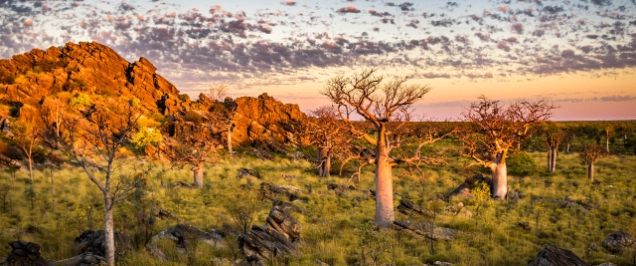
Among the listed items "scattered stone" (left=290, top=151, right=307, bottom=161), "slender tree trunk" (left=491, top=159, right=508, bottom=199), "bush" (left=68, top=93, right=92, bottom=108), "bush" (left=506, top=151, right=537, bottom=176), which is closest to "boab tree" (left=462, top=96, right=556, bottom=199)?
"slender tree trunk" (left=491, top=159, right=508, bottom=199)

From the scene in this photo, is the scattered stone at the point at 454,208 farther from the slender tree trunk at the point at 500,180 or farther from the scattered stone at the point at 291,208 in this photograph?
the scattered stone at the point at 291,208

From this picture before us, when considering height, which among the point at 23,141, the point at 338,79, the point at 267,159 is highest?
the point at 338,79

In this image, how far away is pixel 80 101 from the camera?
165 feet

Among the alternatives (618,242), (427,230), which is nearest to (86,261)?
(427,230)

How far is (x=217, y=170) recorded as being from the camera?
3738 cm

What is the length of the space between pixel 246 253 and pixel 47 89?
185 feet

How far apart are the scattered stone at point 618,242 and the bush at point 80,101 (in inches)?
2188

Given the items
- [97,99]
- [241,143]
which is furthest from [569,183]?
[97,99]

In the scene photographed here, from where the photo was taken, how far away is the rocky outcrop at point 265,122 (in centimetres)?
5766

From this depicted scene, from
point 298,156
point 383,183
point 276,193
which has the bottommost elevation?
point 298,156

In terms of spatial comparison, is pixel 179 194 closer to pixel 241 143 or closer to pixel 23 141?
pixel 23 141

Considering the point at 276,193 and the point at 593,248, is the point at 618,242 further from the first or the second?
the point at 276,193

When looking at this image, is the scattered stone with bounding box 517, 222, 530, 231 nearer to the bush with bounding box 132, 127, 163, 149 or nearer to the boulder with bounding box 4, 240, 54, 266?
the boulder with bounding box 4, 240, 54, 266

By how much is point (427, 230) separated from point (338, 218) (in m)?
4.65
